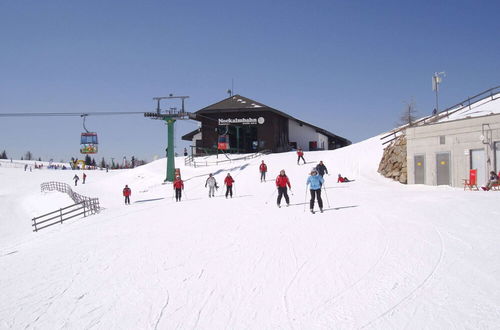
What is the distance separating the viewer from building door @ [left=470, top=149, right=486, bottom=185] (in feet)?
57.7

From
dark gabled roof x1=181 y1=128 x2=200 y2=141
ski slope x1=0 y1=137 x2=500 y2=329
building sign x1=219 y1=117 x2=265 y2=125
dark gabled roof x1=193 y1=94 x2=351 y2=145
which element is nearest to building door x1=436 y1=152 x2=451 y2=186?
ski slope x1=0 y1=137 x2=500 y2=329

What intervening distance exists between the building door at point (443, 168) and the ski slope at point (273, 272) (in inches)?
256

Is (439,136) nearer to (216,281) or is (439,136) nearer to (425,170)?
(425,170)

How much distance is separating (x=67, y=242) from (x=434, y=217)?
10.3 m

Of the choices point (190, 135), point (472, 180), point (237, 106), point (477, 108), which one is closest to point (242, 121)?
point (237, 106)

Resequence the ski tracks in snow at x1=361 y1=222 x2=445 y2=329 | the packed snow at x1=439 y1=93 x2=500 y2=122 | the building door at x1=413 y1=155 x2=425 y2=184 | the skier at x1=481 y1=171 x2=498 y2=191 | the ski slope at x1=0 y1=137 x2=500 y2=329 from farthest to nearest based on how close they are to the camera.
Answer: the packed snow at x1=439 y1=93 x2=500 y2=122 → the building door at x1=413 y1=155 x2=425 y2=184 → the skier at x1=481 y1=171 x2=498 y2=191 → the ski slope at x1=0 y1=137 x2=500 y2=329 → the ski tracks in snow at x1=361 y1=222 x2=445 y2=329

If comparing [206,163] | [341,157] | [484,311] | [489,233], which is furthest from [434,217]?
[206,163]

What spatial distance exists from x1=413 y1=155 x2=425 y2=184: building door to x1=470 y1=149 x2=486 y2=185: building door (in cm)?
289

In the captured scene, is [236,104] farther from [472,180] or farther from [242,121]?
[472,180]

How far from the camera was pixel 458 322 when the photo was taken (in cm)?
422

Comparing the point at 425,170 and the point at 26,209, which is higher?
the point at 425,170

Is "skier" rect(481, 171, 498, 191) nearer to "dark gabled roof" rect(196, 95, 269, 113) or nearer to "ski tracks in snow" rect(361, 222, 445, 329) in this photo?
"ski tracks in snow" rect(361, 222, 445, 329)

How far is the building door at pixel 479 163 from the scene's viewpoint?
17.6 m

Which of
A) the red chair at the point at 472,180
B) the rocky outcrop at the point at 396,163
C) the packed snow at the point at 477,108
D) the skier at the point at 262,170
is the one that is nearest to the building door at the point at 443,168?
the red chair at the point at 472,180
